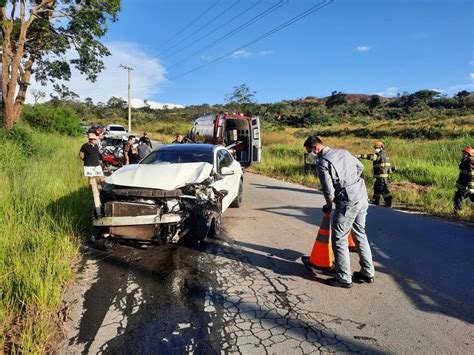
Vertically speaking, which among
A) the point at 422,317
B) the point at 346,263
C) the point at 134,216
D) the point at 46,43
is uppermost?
the point at 46,43

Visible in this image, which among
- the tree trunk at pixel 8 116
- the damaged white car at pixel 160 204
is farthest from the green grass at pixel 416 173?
the tree trunk at pixel 8 116

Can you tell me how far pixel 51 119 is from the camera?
87.3 ft

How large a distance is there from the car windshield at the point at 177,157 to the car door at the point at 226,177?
237mm

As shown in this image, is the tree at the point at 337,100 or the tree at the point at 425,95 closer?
the tree at the point at 425,95

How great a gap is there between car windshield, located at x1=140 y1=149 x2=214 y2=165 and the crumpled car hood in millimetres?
639

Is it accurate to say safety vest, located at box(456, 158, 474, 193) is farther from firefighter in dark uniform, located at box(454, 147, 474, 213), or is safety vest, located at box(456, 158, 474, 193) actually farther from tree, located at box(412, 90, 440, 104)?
tree, located at box(412, 90, 440, 104)

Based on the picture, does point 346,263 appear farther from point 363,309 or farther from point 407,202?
point 407,202

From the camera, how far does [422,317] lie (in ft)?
12.3

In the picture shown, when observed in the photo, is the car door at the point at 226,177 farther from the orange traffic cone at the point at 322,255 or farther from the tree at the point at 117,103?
the tree at the point at 117,103

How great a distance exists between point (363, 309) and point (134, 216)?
294 centimetres

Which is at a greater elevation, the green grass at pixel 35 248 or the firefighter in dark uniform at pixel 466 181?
the firefighter in dark uniform at pixel 466 181

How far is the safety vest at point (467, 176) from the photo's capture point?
8320 millimetres

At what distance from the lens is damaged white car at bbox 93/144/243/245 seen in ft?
15.8

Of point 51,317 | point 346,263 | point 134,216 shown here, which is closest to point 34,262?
point 51,317
